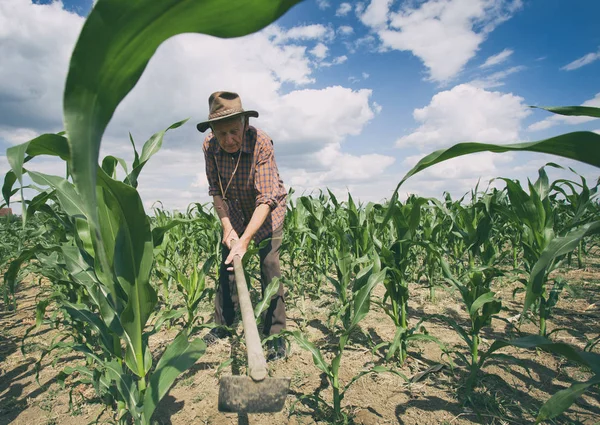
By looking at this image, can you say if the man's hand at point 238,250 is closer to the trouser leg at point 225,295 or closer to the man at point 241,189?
the man at point 241,189

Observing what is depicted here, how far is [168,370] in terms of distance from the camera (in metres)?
1.37

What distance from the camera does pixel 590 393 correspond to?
7.04ft

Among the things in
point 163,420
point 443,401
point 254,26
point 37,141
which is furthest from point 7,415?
point 254,26

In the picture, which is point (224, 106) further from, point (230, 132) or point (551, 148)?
point (551, 148)

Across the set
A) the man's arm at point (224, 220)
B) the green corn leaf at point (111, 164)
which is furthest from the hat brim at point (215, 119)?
the green corn leaf at point (111, 164)

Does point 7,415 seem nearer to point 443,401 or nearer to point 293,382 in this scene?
point 293,382

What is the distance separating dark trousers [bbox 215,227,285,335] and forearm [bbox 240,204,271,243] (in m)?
0.44

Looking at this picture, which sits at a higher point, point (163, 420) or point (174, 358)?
point (174, 358)

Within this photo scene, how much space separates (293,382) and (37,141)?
2242 mm

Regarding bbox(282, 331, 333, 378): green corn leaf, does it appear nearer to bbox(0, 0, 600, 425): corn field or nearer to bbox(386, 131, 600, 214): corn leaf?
bbox(0, 0, 600, 425): corn field

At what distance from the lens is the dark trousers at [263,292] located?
2887 millimetres

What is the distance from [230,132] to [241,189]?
57 cm

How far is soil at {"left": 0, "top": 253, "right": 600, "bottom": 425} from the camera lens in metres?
2.04

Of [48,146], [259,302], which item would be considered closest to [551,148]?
[48,146]
